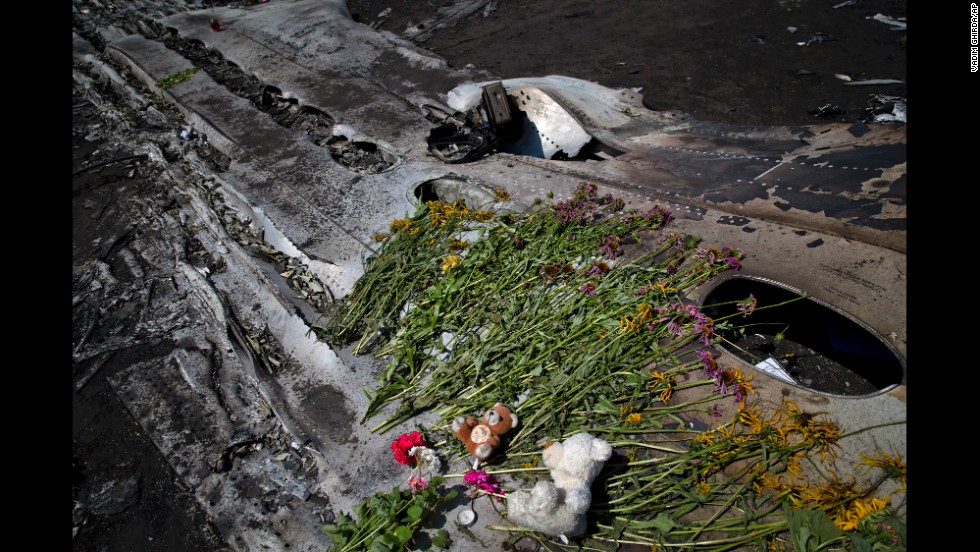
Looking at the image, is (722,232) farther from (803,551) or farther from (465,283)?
(803,551)

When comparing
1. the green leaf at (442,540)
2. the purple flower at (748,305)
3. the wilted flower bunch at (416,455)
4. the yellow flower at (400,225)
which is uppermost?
the yellow flower at (400,225)

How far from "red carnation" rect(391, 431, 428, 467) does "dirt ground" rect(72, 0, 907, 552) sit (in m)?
1.08

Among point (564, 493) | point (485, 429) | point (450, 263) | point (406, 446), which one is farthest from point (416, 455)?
point (450, 263)

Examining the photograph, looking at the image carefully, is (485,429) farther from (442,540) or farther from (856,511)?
(856,511)

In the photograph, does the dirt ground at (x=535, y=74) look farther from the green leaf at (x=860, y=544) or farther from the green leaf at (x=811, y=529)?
the green leaf at (x=860, y=544)

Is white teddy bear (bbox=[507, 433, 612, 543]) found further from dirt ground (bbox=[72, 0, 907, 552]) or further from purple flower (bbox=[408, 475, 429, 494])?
dirt ground (bbox=[72, 0, 907, 552])

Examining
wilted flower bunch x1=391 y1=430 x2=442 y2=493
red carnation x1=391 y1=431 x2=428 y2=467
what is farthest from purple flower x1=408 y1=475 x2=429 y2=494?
red carnation x1=391 y1=431 x2=428 y2=467

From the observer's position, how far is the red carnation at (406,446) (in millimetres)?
3035

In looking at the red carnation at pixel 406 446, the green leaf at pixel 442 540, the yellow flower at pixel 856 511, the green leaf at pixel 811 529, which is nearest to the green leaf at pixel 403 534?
the green leaf at pixel 442 540

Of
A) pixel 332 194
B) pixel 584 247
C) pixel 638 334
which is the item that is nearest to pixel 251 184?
pixel 332 194

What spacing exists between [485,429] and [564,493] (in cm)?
56

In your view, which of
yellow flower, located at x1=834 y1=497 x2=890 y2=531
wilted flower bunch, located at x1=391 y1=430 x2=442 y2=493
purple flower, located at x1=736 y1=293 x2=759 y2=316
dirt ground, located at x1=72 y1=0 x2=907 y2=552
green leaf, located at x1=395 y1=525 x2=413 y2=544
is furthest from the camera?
dirt ground, located at x1=72 y1=0 x2=907 y2=552

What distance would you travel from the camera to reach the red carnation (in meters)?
3.04

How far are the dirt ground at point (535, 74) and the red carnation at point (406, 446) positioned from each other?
1078 millimetres
